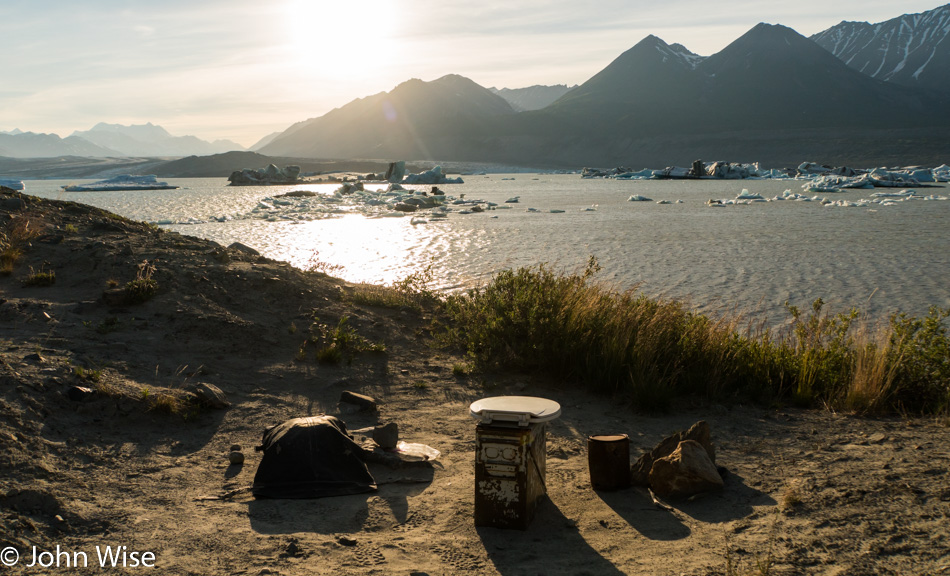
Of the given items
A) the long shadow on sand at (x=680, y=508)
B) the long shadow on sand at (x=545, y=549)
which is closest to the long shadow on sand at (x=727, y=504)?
the long shadow on sand at (x=680, y=508)

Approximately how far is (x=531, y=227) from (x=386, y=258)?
917 centimetres

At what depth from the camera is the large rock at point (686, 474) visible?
4.43 m

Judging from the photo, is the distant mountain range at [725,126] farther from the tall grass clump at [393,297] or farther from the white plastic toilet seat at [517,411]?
the white plastic toilet seat at [517,411]

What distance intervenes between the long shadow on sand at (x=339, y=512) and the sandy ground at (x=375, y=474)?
0.05 ft

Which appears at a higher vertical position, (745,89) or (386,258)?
(745,89)

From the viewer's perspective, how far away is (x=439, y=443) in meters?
5.50

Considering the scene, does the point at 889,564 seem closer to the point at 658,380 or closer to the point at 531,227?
the point at 658,380

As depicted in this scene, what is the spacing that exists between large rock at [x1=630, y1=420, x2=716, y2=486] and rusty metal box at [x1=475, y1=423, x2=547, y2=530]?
98 cm

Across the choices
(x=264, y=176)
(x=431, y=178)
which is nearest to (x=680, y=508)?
(x=431, y=178)

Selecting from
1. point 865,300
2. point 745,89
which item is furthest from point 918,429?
point 745,89

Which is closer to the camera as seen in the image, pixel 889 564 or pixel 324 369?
pixel 889 564

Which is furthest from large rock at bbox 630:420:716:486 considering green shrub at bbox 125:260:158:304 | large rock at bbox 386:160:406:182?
large rock at bbox 386:160:406:182

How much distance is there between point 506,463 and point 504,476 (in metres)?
0.08

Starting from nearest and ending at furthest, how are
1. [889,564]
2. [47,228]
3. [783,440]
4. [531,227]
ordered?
1. [889,564]
2. [783,440]
3. [47,228]
4. [531,227]
